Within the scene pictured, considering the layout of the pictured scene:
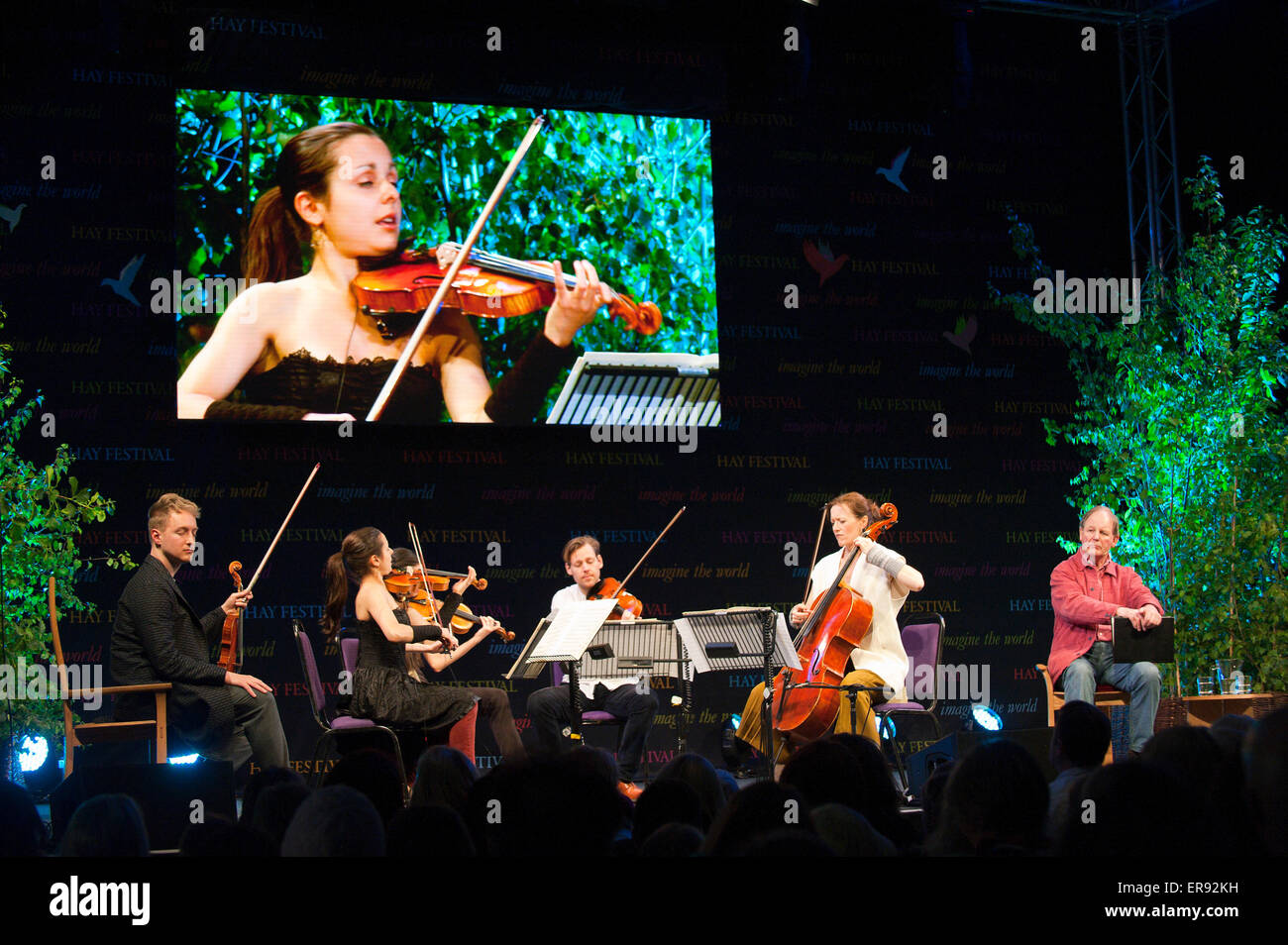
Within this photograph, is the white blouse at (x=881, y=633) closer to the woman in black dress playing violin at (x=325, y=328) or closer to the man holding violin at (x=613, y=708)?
the man holding violin at (x=613, y=708)

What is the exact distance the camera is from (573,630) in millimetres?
5414

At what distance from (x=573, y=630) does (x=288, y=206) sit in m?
2.88

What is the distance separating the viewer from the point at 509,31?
7.28 meters

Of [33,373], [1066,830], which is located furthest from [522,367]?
[1066,830]

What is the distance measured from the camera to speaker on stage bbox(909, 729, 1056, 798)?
165 inches

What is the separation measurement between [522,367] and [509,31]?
200cm

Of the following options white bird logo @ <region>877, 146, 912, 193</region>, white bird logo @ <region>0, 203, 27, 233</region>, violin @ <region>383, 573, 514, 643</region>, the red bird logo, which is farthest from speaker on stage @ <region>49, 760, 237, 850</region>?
white bird logo @ <region>877, 146, 912, 193</region>

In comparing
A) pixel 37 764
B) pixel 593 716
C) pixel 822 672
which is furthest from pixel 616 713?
pixel 37 764

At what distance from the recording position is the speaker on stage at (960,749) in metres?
4.19

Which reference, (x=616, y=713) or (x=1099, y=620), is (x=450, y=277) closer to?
(x=616, y=713)

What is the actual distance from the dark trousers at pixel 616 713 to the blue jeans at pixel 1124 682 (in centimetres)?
201

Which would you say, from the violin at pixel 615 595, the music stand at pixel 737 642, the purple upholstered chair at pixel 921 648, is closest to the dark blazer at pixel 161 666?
the violin at pixel 615 595

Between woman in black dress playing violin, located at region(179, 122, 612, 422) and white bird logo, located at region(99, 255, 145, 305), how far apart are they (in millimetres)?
558
